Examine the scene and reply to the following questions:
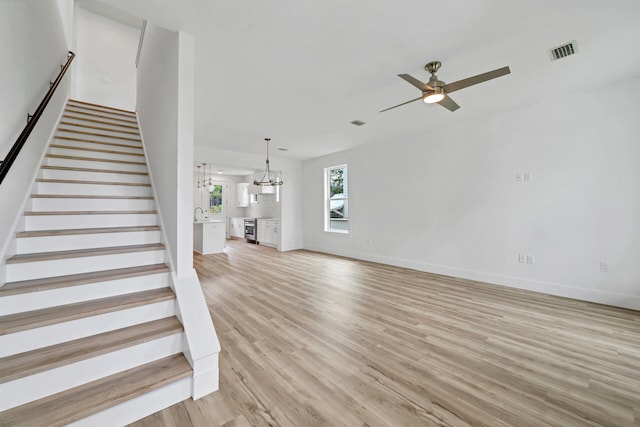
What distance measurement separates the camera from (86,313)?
1599mm

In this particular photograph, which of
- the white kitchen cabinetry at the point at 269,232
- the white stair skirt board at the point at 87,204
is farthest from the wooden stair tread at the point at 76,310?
the white kitchen cabinetry at the point at 269,232

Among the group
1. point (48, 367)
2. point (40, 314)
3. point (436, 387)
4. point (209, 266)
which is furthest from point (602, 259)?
point (209, 266)

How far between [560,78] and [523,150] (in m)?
1.08

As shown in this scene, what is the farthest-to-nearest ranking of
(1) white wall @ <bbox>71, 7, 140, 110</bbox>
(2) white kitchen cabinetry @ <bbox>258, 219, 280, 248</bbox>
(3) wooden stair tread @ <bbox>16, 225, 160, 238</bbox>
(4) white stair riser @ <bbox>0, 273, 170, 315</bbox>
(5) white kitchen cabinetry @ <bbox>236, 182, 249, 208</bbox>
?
(5) white kitchen cabinetry @ <bbox>236, 182, 249, 208</bbox> < (2) white kitchen cabinetry @ <bbox>258, 219, 280, 248</bbox> < (1) white wall @ <bbox>71, 7, 140, 110</bbox> < (3) wooden stair tread @ <bbox>16, 225, 160, 238</bbox> < (4) white stair riser @ <bbox>0, 273, 170, 315</bbox>

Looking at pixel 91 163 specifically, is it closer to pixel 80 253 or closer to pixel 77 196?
pixel 77 196

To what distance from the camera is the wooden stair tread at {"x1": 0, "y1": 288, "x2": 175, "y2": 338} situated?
1.43 metres

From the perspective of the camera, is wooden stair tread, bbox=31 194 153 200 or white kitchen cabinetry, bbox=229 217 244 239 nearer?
wooden stair tread, bbox=31 194 153 200

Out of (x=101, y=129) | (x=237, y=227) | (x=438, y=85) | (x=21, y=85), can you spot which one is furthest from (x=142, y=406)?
(x=237, y=227)

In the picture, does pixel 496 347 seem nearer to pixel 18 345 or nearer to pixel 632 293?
pixel 632 293

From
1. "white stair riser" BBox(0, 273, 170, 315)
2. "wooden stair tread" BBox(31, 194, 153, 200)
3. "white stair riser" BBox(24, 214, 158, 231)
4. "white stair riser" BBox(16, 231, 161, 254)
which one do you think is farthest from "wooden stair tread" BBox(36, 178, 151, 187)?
"white stair riser" BBox(0, 273, 170, 315)

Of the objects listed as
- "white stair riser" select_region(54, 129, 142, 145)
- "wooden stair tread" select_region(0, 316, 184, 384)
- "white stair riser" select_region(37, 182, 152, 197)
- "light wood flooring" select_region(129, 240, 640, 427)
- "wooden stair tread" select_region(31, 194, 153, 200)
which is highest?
"white stair riser" select_region(54, 129, 142, 145)

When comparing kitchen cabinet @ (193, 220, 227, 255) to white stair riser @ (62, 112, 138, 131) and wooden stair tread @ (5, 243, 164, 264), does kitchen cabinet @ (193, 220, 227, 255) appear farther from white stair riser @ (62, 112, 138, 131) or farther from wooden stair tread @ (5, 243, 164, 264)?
wooden stair tread @ (5, 243, 164, 264)

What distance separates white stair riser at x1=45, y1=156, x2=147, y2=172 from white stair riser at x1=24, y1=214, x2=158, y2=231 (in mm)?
984

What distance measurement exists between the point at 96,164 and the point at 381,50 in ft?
11.7
